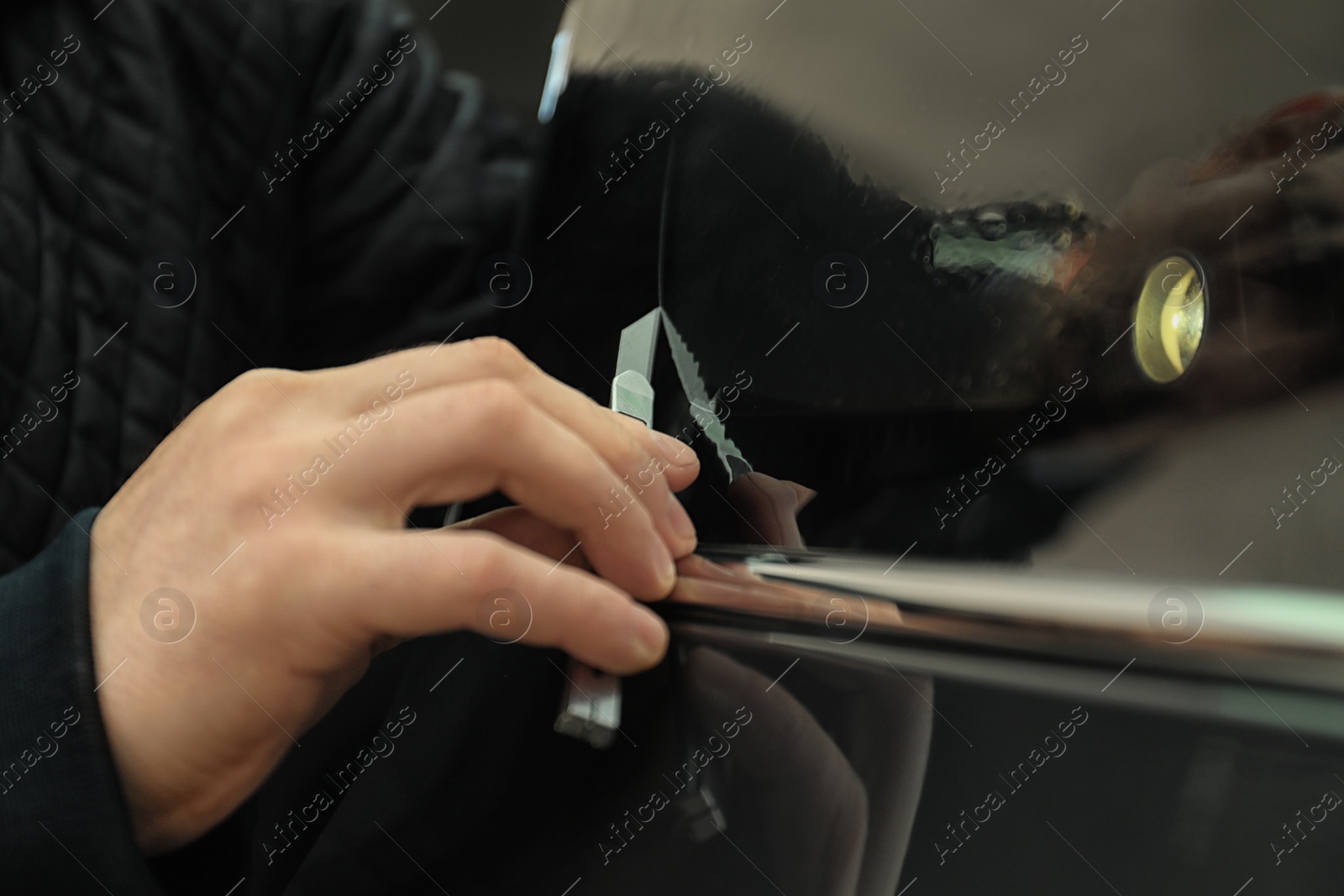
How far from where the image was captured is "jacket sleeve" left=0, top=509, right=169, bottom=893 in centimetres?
38

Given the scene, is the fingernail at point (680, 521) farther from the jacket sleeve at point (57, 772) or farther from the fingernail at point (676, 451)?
the jacket sleeve at point (57, 772)

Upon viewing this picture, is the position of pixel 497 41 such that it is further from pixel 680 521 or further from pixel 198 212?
pixel 680 521

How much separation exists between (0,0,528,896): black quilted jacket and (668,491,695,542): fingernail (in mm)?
663

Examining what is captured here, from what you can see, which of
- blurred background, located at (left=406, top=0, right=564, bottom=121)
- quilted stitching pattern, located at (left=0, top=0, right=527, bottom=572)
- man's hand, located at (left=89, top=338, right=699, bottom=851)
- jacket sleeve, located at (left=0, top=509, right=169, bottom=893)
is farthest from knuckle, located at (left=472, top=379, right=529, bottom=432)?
blurred background, located at (left=406, top=0, right=564, bottom=121)

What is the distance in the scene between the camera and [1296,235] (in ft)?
0.89

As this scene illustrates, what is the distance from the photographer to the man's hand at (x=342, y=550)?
0.35 meters

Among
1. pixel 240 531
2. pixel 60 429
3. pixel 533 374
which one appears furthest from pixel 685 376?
pixel 60 429

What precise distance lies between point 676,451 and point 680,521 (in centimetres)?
4

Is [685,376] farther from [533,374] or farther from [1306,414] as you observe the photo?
[1306,414]

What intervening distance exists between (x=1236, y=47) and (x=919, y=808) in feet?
0.87

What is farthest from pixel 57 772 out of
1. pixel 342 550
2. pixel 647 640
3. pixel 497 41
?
pixel 497 41

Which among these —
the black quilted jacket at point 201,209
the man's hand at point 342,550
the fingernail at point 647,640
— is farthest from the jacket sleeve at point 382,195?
the fingernail at point 647,640

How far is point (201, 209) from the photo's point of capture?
89cm

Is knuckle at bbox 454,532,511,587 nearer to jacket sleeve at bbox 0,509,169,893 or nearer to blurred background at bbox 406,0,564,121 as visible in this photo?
jacket sleeve at bbox 0,509,169,893
